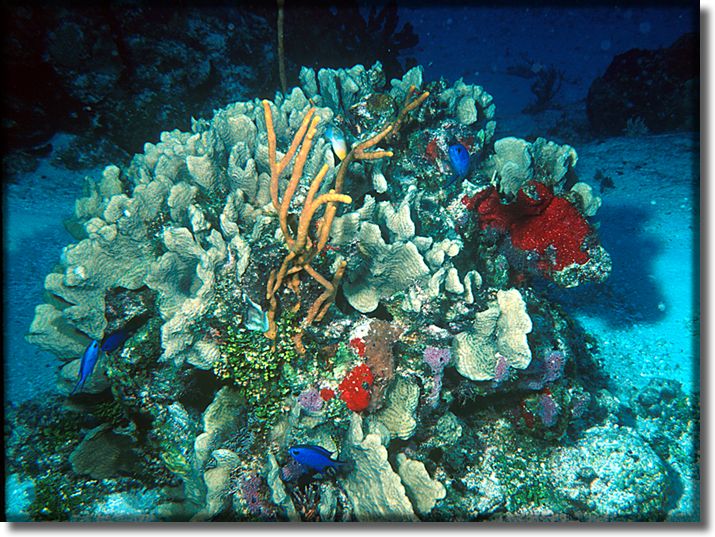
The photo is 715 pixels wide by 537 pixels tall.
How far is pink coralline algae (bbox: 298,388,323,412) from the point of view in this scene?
215cm

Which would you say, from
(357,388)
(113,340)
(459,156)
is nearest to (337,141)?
(459,156)

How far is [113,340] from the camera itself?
225 centimetres

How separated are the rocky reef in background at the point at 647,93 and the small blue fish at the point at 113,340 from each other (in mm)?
9820

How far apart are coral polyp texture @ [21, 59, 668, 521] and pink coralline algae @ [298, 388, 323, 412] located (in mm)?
13

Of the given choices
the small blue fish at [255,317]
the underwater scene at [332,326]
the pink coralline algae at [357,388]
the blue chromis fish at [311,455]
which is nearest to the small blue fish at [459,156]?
the underwater scene at [332,326]

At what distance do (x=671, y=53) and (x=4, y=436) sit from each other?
40.0 ft

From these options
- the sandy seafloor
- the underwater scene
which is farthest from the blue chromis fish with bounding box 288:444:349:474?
the sandy seafloor

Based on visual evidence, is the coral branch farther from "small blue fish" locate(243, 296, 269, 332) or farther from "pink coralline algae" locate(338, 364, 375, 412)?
"pink coralline algae" locate(338, 364, 375, 412)

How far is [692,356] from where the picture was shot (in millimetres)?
4383

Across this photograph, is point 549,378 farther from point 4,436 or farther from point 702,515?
point 4,436

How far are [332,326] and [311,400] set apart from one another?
1.49ft

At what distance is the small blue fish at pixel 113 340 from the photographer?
87.5 inches

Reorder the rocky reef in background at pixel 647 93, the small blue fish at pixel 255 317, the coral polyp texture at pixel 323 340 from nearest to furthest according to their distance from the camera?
the small blue fish at pixel 255 317 → the coral polyp texture at pixel 323 340 → the rocky reef in background at pixel 647 93

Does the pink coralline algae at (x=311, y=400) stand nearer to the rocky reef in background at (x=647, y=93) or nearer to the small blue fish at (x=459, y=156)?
the small blue fish at (x=459, y=156)
